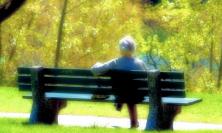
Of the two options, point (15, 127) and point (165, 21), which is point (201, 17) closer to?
point (165, 21)

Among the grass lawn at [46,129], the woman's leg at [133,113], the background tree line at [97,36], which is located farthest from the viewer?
the background tree line at [97,36]

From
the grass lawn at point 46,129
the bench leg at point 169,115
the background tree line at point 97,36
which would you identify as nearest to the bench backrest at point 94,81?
the bench leg at point 169,115

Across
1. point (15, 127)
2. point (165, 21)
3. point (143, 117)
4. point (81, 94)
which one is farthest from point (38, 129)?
point (165, 21)

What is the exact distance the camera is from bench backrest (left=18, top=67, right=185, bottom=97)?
34.0ft

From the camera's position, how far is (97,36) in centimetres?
3944

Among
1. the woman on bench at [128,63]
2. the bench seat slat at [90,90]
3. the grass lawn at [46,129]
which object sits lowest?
the grass lawn at [46,129]

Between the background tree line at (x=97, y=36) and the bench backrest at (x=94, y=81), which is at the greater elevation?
the bench backrest at (x=94, y=81)

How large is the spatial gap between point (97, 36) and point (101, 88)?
2868 cm

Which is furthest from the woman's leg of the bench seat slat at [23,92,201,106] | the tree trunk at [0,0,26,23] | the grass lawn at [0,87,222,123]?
the tree trunk at [0,0,26,23]

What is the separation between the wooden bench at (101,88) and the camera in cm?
1038

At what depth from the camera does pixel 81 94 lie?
11.1 m

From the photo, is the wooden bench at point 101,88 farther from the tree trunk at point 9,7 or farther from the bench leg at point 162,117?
the tree trunk at point 9,7

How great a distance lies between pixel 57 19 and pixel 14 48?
2.60 m

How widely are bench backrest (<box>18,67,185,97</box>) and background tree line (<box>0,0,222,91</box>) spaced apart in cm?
2281
